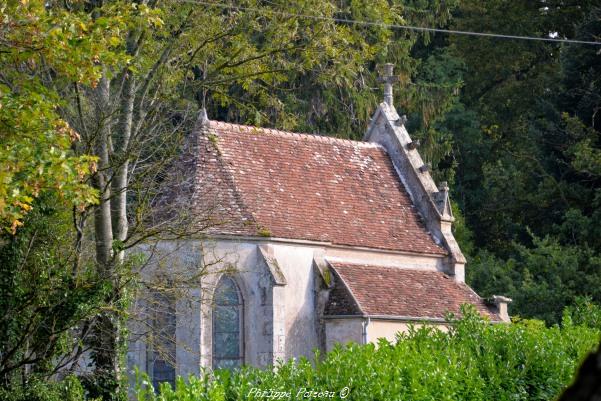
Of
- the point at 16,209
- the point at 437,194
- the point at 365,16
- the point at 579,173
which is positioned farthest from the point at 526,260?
the point at 16,209

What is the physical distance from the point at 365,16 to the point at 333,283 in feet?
32.7

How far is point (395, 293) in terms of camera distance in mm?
29281

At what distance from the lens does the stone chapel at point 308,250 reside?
89.1ft

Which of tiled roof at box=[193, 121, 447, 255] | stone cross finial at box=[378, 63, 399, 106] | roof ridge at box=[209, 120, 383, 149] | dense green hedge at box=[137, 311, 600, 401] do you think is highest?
stone cross finial at box=[378, 63, 399, 106]

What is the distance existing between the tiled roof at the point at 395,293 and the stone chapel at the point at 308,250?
4 centimetres

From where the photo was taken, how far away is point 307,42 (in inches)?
763

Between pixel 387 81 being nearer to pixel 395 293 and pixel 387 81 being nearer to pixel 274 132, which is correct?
pixel 274 132

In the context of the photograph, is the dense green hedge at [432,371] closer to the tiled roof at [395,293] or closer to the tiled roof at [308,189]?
the tiled roof at [395,293]

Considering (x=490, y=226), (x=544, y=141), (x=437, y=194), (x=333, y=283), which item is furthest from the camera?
(x=490, y=226)

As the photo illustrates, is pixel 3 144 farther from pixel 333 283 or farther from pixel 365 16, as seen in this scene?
pixel 333 283

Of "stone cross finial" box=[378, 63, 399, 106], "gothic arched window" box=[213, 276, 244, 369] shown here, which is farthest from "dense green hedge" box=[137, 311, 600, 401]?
"stone cross finial" box=[378, 63, 399, 106]

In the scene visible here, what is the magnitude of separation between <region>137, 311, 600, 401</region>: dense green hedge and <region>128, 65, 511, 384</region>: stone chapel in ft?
29.3

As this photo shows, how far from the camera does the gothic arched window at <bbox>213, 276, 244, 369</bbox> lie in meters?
27.6

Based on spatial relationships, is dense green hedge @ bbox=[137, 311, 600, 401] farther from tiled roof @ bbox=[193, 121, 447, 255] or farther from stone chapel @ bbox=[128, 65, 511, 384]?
tiled roof @ bbox=[193, 121, 447, 255]
